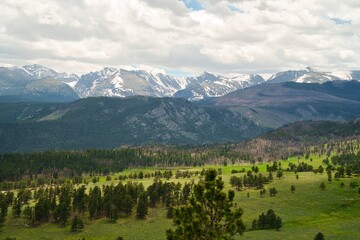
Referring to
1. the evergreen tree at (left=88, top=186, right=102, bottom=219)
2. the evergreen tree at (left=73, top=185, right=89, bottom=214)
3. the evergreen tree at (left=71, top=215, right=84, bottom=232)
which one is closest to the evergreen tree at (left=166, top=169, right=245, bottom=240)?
the evergreen tree at (left=71, top=215, right=84, bottom=232)

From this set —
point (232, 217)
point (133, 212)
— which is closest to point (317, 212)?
point (133, 212)

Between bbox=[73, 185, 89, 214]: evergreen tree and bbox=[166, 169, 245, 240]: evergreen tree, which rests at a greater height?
bbox=[166, 169, 245, 240]: evergreen tree

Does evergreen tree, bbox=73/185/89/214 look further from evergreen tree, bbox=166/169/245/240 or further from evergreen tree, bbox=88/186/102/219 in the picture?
evergreen tree, bbox=166/169/245/240

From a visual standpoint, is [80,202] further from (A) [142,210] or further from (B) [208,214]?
(B) [208,214]

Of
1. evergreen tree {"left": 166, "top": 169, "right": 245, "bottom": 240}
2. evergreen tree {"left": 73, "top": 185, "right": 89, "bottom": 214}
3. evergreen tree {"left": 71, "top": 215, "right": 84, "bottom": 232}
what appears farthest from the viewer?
evergreen tree {"left": 73, "top": 185, "right": 89, "bottom": 214}

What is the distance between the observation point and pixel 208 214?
171ft


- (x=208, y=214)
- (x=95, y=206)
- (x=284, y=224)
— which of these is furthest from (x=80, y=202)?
(x=208, y=214)

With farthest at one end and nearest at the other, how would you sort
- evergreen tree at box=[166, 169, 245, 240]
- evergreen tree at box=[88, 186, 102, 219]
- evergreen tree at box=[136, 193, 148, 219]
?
evergreen tree at box=[88, 186, 102, 219]
evergreen tree at box=[136, 193, 148, 219]
evergreen tree at box=[166, 169, 245, 240]

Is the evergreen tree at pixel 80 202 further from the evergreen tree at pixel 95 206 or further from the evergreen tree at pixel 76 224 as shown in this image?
the evergreen tree at pixel 76 224

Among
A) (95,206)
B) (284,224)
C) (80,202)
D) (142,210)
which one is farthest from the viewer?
(80,202)

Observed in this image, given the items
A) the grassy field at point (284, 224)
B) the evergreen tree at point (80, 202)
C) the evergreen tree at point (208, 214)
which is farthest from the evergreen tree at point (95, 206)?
the evergreen tree at point (208, 214)

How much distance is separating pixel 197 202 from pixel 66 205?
143 metres

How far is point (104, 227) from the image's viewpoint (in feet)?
558

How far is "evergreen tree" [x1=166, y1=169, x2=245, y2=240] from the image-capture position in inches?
1983
